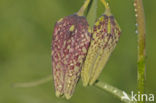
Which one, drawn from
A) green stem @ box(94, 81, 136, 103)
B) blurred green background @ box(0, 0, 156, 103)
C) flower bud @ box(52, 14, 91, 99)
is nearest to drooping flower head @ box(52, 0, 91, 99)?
flower bud @ box(52, 14, 91, 99)

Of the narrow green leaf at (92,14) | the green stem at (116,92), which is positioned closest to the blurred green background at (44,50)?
the green stem at (116,92)

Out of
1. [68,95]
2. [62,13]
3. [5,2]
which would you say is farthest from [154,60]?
[68,95]

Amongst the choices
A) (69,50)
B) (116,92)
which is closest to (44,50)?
(116,92)

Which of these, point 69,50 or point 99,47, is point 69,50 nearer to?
point 69,50

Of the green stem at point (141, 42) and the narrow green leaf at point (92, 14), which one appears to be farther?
the narrow green leaf at point (92, 14)

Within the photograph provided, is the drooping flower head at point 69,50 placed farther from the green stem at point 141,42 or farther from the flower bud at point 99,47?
the green stem at point 141,42

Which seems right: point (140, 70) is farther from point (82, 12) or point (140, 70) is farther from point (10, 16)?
point (10, 16)

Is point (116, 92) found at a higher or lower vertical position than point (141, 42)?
lower
